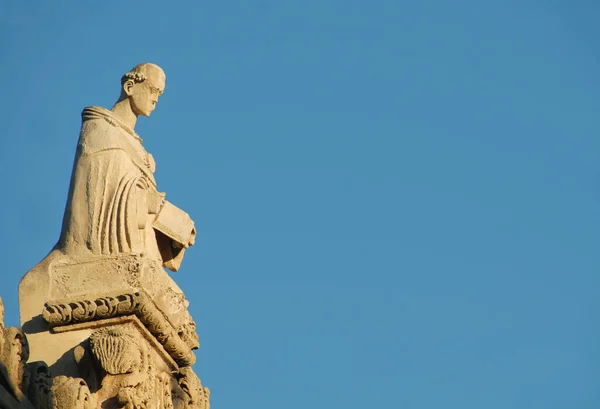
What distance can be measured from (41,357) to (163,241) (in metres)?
2.80

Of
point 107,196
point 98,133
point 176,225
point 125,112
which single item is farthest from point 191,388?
point 125,112

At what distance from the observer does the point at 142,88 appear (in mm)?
23312

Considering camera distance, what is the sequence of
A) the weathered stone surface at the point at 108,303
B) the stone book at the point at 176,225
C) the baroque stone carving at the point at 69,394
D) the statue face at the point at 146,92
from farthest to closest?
the statue face at the point at 146,92 → the stone book at the point at 176,225 → the weathered stone surface at the point at 108,303 → the baroque stone carving at the point at 69,394

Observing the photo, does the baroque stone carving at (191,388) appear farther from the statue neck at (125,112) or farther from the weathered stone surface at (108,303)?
the statue neck at (125,112)

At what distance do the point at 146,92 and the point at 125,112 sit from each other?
391mm

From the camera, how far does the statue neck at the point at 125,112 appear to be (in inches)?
911

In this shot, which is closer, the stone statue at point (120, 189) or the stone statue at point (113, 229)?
the stone statue at point (113, 229)

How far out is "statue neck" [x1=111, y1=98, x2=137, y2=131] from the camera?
23.1 m

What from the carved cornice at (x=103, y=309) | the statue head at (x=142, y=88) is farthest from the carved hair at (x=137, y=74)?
the carved cornice at (x=103, y=309)

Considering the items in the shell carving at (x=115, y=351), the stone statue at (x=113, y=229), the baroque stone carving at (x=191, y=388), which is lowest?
the shell carving at (x=115, y=351)

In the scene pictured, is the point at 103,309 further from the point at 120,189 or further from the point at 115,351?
the point at 120,189

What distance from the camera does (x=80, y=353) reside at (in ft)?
67.9

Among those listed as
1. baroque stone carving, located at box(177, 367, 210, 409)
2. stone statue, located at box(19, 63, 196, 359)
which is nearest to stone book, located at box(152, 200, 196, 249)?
stone statue, located at box(19, 63, 196, 359)

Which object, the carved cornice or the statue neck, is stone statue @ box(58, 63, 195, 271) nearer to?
the statue neck
